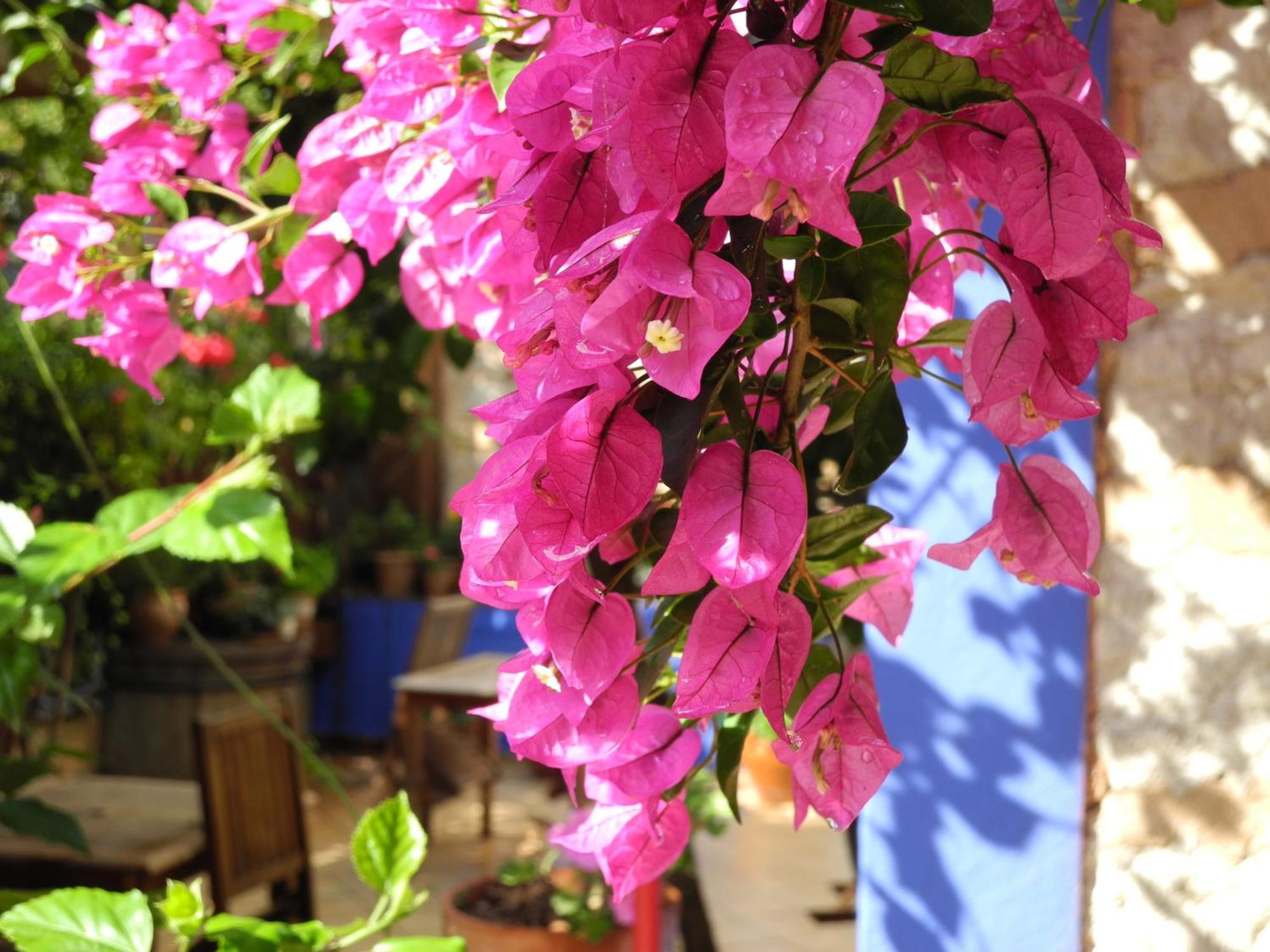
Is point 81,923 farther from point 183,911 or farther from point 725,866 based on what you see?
point 725,866

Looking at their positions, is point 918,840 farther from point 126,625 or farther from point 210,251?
point 126,625

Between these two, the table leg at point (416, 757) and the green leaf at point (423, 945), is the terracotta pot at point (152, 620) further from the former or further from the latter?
the green leaf at point (423, 945)

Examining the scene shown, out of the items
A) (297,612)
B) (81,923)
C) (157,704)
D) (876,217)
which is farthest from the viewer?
(297,612)

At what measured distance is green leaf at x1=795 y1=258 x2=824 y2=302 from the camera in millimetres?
502

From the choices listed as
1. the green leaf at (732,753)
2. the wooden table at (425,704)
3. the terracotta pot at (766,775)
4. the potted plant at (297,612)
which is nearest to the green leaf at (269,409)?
the green leaf at (732,753)

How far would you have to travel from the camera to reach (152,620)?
5.50 metres

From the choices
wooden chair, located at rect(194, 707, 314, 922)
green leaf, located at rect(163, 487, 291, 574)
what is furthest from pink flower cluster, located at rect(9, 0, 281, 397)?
wooden chair, located at rect(194, 707, 314, 922)

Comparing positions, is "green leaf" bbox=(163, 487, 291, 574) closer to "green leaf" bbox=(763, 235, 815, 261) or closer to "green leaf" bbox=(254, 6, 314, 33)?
"green leaf" bbox=(254, 6, 314, 33)

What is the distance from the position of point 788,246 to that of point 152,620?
5504 mm

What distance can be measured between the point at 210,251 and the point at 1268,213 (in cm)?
90

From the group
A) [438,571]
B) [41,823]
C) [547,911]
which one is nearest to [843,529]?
[41,823]

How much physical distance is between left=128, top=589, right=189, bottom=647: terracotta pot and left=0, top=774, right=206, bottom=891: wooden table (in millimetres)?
2461

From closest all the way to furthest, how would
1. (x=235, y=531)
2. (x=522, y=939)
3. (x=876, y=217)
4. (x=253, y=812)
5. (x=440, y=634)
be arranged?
(x=876, y=217)
(x=235, y=531)
(x=522, y=939)
(x=253, y=812)
(x=440, y=634)

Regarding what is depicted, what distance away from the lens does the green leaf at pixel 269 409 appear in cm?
138
